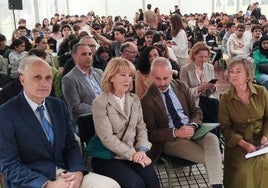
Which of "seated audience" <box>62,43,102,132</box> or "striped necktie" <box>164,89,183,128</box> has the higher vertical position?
"seated audience" <box>62,43,102,132</box>

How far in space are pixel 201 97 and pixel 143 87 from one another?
611mm

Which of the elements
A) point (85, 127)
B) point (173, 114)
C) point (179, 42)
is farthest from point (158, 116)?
point (179, 42)

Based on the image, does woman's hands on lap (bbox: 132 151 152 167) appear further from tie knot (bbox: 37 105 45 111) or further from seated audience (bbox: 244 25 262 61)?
seated audience (bbox: 244 25 262 61)

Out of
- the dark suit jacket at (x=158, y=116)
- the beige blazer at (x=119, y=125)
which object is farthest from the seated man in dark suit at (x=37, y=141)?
the dark suit jacket at (x=158, y=116)

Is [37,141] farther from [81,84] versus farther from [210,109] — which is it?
[210,109]

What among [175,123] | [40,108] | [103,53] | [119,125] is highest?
[103,53]

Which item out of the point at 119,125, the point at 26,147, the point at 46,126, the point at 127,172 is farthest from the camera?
the point at 119,125

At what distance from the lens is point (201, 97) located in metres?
2.96

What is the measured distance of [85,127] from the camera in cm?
241

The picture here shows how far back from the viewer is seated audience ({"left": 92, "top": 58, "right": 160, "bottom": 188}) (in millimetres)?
2137

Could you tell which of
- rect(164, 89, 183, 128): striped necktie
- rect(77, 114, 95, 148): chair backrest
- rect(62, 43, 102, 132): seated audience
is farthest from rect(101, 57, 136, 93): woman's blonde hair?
rect(62, 43, 102, 132): seated audience

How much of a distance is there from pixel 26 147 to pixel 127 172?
26.7 inches

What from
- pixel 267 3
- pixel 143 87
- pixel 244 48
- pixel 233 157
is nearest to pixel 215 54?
pixel 244 48

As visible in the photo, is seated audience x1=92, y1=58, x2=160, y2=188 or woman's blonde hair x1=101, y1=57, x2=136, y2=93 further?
woman's blonde hair x1=101, y1=57, x2=136, y2=93
